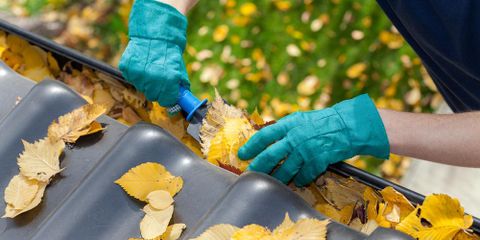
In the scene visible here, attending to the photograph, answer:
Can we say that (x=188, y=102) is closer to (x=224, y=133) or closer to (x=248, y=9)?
(x=224, y=133)

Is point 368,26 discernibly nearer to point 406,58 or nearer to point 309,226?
point 406,58

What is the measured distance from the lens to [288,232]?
111cm

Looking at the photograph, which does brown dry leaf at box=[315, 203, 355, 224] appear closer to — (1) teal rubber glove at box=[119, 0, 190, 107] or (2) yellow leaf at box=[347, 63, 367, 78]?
(1) teal rubber glove at box=[119, 0, 190, 107]

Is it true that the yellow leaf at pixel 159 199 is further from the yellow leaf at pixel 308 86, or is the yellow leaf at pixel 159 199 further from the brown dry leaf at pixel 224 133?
the yellow leaf at pixel 308 86

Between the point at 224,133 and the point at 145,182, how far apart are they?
10.4 inches

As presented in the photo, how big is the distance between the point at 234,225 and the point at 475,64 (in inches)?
34.6

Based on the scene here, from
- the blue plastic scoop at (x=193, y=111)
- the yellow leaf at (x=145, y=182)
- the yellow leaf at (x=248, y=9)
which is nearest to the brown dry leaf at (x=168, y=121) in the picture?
the blue plastic scoop at (x=193, y=111)

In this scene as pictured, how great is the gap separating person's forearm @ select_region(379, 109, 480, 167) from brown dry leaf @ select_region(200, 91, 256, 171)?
0.37 meters

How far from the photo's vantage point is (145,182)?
1.27 meters

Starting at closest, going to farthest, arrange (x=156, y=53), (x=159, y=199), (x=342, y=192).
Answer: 1. (x=159, y=199)
2. (x=342, y=192)
3. (x=156, y=53)

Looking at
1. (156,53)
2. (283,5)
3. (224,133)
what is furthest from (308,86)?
(224,133)

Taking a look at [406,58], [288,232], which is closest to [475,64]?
[288,232]

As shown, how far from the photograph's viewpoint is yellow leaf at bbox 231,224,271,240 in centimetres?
111

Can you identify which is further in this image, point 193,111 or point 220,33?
point 220,33
